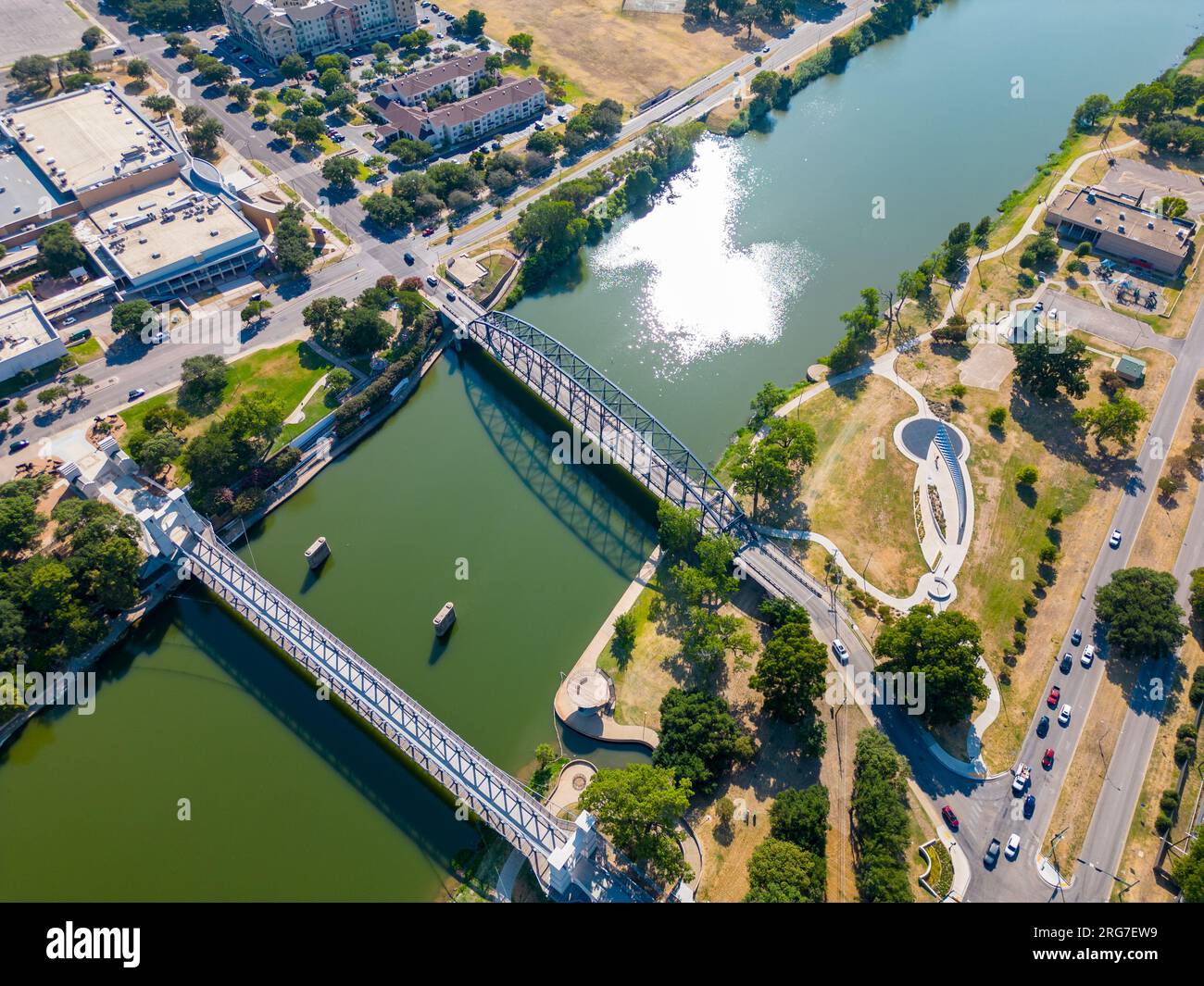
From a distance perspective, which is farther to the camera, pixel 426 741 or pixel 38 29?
pixel 38 29

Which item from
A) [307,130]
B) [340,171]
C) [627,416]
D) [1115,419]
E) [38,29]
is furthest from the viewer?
[38,29]

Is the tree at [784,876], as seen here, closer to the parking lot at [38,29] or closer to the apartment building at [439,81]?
the apartment building at [439,81]

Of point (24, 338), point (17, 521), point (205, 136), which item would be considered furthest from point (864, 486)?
point (205, 136)

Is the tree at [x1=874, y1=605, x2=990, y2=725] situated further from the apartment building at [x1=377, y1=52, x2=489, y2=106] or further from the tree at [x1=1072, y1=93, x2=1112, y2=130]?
the apartment building at [x1=377, y1=52, x2=489, y2=106]

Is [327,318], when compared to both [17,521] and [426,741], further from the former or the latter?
[426,741]

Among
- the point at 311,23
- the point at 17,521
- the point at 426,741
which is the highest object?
the point at 311,23

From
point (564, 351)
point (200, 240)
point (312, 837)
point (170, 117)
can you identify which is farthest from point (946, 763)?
point (170, 117)
